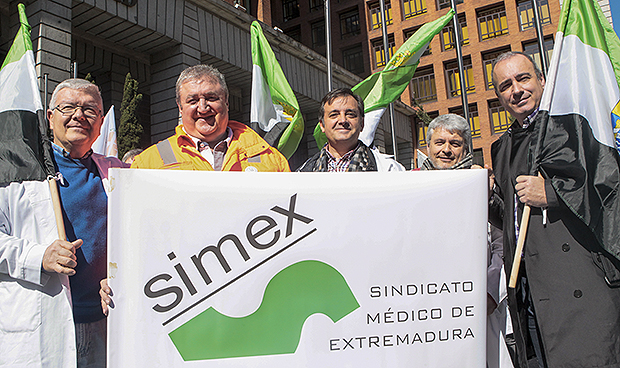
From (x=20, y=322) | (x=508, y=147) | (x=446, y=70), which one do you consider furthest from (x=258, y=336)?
(x=446, y=70)

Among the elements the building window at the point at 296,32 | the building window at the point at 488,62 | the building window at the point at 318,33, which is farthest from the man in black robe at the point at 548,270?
the building window at the point at 296,32

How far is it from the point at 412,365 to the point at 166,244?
1036mm

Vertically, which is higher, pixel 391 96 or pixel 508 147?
pixel 391 96

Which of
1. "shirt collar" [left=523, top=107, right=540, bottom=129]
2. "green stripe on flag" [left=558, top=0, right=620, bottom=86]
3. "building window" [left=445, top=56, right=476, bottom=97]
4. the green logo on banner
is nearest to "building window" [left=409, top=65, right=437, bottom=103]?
"building window" [left=445, top=56, right=476, bottom=97]

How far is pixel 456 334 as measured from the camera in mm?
1780

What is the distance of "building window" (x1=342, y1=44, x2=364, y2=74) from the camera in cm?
3060

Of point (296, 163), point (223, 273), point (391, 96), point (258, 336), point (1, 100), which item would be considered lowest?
point (258, 336)

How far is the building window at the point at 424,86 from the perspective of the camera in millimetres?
29859

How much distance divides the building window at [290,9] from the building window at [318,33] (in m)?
1.89

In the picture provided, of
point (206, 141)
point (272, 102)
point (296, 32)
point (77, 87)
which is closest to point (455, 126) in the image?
point (206, 141)

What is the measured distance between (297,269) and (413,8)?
105 feet

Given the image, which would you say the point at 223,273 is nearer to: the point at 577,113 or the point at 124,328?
the point at 124,328

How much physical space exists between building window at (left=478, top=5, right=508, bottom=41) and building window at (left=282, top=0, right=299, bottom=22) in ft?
41.5

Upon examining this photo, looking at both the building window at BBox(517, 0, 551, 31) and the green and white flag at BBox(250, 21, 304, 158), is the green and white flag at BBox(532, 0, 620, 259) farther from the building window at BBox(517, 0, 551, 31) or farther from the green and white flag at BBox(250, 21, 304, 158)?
the building window at BBox(517, 0, 551, 31)
